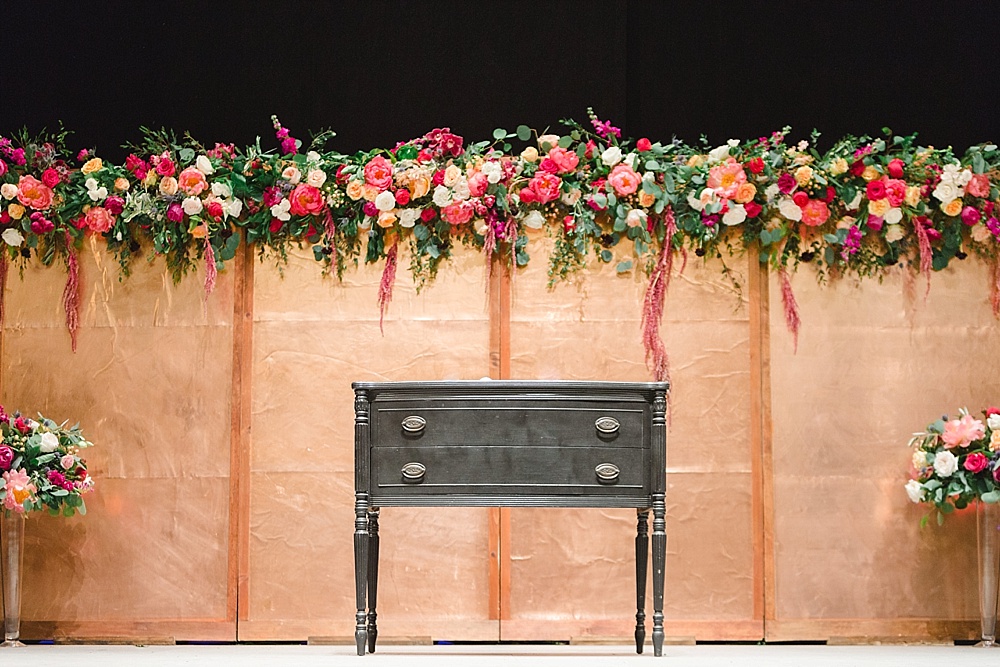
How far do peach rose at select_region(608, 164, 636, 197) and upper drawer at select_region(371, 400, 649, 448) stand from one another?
3.53 feet

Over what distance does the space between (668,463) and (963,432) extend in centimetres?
97

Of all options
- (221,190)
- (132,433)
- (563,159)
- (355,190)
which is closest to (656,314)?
(563,159)

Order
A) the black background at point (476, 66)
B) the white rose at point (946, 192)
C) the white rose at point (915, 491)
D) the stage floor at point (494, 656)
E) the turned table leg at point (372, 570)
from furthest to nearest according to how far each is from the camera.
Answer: the black background at point (476, 66), the white rose at point (946, 192), the white rose at point (915, 491), the turned table leg at point (372, 570), the stage floor at point (494, 656)

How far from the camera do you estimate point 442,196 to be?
12.8 ft

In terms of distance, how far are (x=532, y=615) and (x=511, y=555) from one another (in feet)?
0.71

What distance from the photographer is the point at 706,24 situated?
15.4 ft

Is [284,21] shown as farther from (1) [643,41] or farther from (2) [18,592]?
(2) [18,592]

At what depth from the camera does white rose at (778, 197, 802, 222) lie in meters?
3.88

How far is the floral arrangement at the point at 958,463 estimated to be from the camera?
3602 mm

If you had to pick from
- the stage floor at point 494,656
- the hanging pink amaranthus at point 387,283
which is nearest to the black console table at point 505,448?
the stage floor at point 494,656

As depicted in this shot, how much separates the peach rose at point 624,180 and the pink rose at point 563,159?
144mm

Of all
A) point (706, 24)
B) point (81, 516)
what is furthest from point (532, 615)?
point (706, 24)

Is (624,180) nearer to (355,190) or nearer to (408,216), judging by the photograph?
(408,216)

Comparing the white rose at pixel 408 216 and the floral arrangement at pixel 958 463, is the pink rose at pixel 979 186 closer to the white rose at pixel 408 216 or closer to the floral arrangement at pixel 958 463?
the floral arrangement at pixel 958 463
